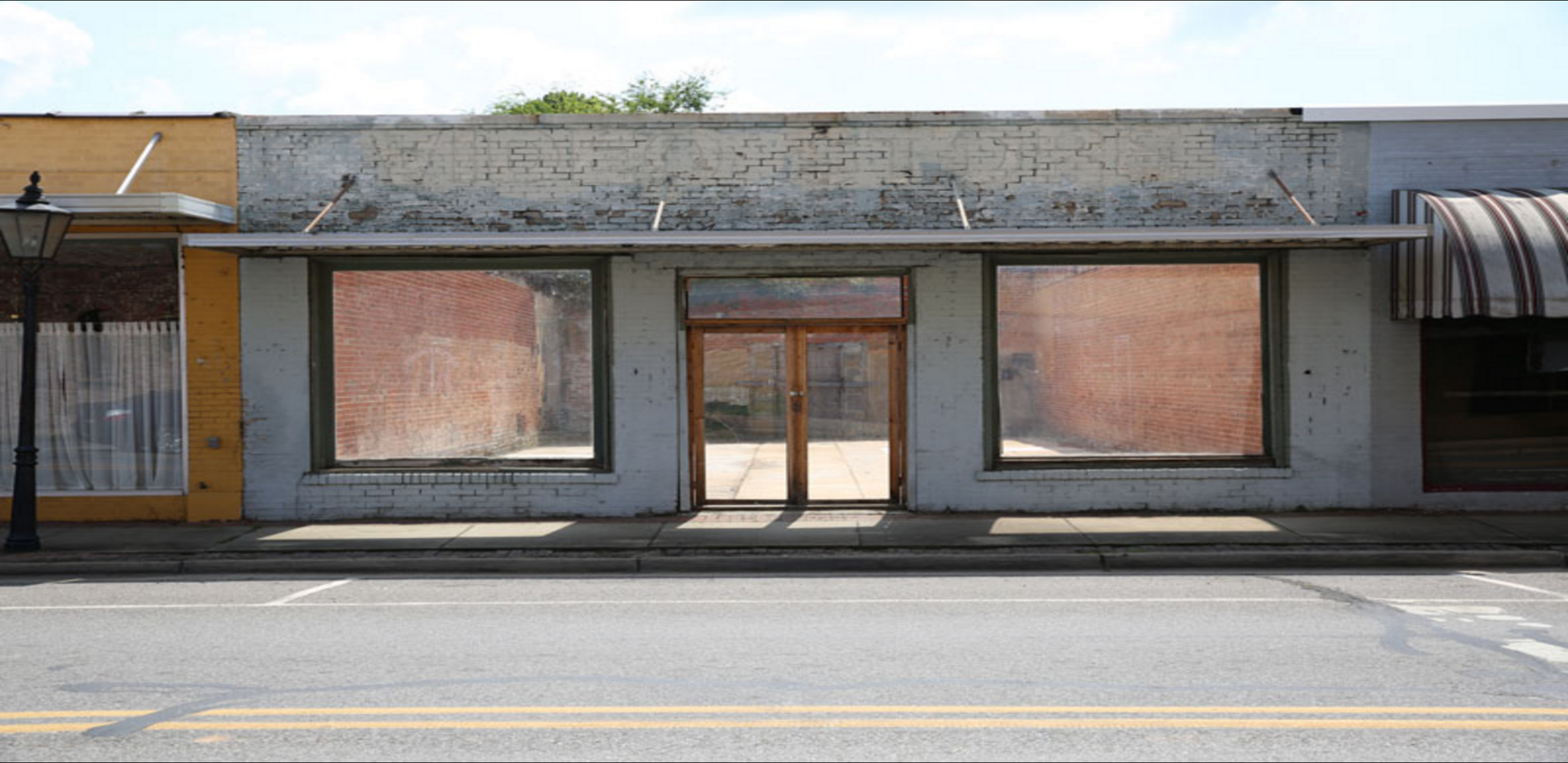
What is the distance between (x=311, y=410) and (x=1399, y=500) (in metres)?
11.7

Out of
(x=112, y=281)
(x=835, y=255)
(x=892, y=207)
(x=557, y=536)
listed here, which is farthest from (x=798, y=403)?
(x=112, y=281)

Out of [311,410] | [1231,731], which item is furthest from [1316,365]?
[311,410]

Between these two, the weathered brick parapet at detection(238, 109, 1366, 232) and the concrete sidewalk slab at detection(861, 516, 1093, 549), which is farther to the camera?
the weathered brick parapet at detection(238, 109, 1366, 232)

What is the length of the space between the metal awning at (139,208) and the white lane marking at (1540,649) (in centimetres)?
1124

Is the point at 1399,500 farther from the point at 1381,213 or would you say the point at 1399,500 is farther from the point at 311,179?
the point at 311,179

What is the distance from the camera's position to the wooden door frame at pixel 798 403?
13305 mm

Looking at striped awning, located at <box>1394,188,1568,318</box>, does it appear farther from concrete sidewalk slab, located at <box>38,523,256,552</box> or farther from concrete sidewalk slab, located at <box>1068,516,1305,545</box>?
concrete sidewalk slab, located at <box>38,523,256,552</box>

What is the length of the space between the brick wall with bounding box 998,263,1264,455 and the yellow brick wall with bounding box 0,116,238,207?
28.1 ft

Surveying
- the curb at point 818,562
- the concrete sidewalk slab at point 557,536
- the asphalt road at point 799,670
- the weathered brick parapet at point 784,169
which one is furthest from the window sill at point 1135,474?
the concrete sidewalk slab at point 557,536

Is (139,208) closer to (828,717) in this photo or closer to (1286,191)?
(828,717)

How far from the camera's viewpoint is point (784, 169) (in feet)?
42.9

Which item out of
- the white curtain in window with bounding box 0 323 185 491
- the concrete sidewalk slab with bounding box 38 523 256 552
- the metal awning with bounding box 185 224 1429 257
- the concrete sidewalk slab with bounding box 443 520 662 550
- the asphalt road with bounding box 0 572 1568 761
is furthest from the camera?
the white curtain in window with bounding box 0 323 185 491

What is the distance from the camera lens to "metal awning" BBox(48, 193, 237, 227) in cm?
1131

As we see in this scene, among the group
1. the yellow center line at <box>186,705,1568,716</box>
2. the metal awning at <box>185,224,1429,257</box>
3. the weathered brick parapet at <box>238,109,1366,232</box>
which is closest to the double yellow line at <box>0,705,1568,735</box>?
the yellow center line at <box>186,705,1568,716</box>
